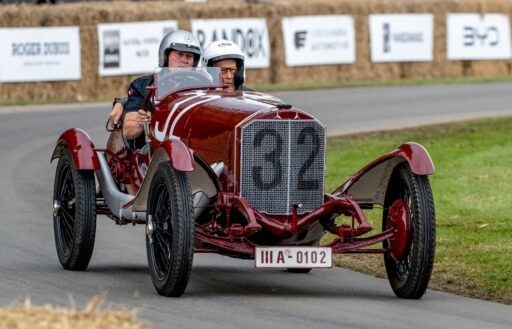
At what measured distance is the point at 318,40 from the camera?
35188 millimetres

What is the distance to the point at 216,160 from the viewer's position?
1001 cm

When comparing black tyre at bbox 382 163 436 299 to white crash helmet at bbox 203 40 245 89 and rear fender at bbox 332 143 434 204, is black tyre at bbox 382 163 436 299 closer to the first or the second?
rear fender at bbox 332 143 434 204

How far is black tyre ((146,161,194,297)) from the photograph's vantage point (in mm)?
9234

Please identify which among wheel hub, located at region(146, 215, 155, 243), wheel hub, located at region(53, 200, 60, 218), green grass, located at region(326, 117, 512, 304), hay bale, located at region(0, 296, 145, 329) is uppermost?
hay bale, located at region(0, 296, 145, 329)

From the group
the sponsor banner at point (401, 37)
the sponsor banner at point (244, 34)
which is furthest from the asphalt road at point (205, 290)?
the sponsor banner at point (401, 37)

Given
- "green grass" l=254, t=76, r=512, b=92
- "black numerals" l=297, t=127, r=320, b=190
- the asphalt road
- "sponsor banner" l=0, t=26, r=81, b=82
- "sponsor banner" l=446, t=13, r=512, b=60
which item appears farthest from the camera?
"sponsor banner" l=446, t=13, r=512, b=60

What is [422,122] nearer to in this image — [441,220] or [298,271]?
[441,220]

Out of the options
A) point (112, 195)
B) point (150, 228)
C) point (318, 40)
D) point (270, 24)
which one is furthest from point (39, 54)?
point (150, 228)

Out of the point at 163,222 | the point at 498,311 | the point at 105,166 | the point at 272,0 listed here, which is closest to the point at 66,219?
the point at 105,166

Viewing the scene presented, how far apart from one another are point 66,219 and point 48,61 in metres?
18.3

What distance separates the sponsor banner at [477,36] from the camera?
37625mm

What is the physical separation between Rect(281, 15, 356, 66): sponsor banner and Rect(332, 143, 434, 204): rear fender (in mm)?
24440

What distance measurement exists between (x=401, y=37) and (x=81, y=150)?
26.4 metres

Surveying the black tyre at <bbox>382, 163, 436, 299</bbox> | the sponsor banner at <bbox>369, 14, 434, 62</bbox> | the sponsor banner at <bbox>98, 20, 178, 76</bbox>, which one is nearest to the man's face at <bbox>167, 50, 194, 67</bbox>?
the black tyre at <bbox>382, 163, 436, 299</bbox>
